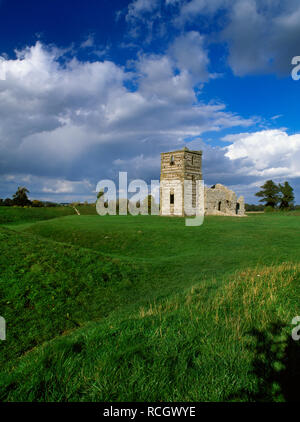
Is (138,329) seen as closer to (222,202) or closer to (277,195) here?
(222,202)

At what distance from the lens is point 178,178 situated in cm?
4119

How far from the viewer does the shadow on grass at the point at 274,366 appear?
3.67m

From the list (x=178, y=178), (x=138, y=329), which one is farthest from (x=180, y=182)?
(x=138, y=329)

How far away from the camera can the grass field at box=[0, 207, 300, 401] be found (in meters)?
3.77

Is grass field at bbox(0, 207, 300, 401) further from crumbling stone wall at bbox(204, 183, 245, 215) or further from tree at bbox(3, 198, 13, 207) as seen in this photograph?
tree at bbox(3, 198, 13, 207)

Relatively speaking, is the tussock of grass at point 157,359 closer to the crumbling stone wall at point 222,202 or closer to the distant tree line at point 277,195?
the crumbling stone wall at point 222,202

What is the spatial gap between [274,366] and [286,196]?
256ft

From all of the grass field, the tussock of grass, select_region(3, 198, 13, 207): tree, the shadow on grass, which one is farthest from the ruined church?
select_region(3, 198, 13, 207): tree

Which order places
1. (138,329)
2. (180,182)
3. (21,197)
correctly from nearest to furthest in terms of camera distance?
(138,329) < (180,182) < (21,197)

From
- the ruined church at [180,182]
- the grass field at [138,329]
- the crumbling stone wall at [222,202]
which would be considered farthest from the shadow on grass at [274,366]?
the crumbling stone wall at [222,202]

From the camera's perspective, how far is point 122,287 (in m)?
10.1

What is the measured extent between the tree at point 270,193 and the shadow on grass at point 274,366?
253ft
